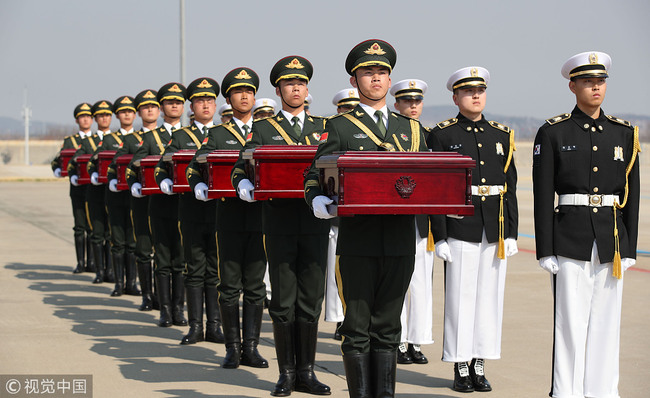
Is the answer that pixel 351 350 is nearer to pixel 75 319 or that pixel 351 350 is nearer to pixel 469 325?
pixel 469 325

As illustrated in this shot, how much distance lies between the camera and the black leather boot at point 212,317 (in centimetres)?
866

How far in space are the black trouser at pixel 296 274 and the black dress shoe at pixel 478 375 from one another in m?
1.14

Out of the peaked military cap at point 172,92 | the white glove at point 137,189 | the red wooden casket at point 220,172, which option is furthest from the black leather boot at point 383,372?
the peaked military cap at point 172,92

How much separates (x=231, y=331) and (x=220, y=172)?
1.24m

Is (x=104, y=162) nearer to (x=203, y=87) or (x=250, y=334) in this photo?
(x=203, y=87)

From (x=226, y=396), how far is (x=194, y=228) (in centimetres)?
235

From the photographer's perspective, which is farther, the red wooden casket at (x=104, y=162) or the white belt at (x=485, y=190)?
the red wooden casket at (x=104, y=162)

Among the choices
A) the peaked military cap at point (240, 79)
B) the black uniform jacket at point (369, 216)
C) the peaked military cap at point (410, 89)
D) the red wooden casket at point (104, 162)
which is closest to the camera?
the black uniform jacket at point (369, 216)

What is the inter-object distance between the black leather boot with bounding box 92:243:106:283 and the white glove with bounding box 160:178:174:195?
4467 mm

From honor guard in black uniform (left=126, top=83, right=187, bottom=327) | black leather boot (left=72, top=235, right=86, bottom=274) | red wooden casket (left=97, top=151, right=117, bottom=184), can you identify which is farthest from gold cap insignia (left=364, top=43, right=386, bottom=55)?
black leather boot (left=72, top=235, right=86, bottom=274)

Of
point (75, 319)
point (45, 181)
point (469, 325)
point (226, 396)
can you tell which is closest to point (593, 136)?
point (469, 325)

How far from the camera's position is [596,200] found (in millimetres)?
5875

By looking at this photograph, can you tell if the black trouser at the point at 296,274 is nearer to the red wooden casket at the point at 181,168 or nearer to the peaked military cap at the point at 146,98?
the red wooden casket at the point at 181,168

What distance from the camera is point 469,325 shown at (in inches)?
272
